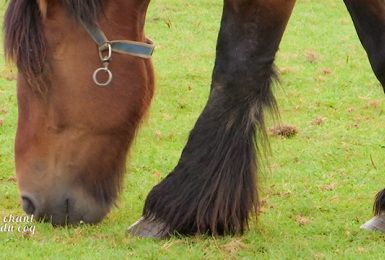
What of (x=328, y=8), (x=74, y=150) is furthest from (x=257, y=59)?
(x=328, y=8)

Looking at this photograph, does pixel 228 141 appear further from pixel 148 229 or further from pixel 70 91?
pixel 70 91

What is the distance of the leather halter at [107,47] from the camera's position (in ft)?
14.8

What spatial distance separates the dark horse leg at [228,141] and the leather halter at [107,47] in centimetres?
44

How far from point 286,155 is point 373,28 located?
2461mm

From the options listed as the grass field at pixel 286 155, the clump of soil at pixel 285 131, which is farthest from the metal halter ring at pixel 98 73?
the clump of soil at pixel 285 131

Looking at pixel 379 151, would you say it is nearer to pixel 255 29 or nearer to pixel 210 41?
pixel 255 29

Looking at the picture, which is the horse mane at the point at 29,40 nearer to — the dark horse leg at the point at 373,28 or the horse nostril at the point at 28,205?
the horse nostril at the point at 28,205

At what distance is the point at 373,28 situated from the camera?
16.2ft

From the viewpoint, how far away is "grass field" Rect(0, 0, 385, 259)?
467 centimetres

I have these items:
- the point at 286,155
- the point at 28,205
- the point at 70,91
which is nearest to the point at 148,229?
the point at 28,205

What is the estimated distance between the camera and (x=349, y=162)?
7.04m

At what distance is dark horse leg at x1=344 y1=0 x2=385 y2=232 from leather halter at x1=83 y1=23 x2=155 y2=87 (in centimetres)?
122

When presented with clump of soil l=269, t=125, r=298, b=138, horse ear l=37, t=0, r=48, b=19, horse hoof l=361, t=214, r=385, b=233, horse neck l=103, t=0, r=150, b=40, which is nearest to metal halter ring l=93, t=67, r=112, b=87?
horse neck l=103, t=0, r=150, b=40

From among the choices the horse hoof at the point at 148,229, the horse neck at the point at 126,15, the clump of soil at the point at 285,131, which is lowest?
the clump of soil at the point at 285,131
